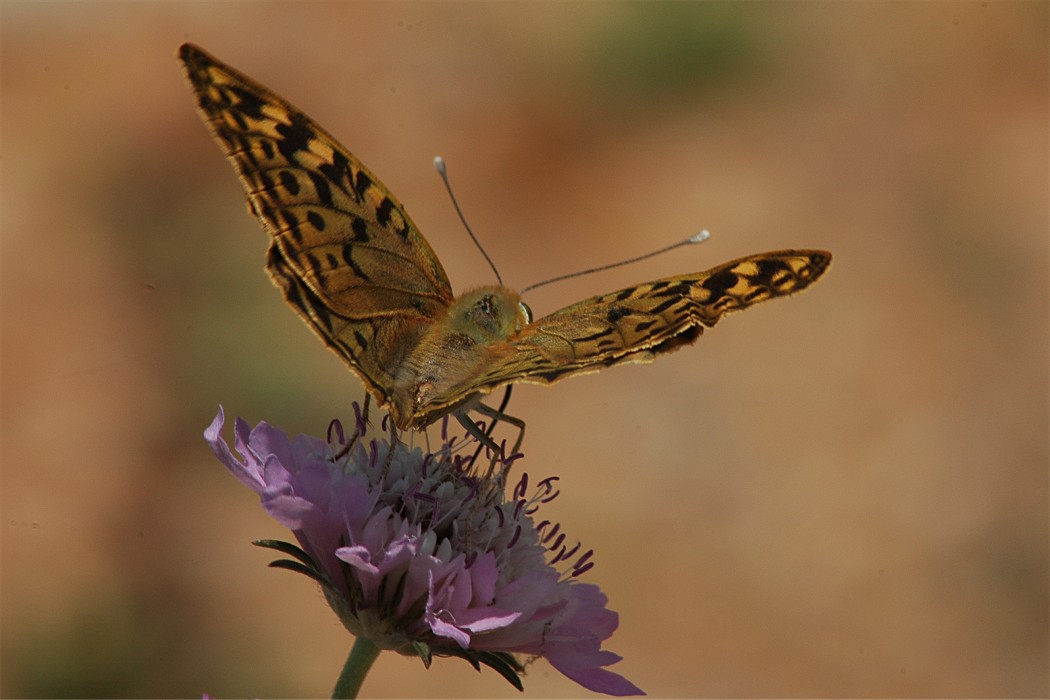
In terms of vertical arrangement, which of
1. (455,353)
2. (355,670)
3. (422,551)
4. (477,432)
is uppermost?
(455,353)

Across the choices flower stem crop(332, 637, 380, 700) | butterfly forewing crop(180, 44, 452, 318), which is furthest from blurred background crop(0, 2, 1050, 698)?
flower stem crop(332, 637, 380, 700)

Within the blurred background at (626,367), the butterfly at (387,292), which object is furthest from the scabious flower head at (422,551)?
the blurred background at (626,367)

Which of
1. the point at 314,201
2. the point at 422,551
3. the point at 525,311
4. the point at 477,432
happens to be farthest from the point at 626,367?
the point at 422,551

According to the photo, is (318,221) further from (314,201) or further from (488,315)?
(488,315)

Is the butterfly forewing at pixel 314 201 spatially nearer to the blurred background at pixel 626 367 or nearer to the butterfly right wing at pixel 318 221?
the butterfly right wing at pixel 318 221

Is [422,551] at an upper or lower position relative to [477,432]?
lower

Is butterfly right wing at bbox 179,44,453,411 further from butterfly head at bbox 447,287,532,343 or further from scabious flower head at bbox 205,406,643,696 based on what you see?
scabious flower head at bbox 205,406,643,696

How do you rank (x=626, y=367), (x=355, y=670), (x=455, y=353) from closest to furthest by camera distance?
(x=355, y=670) < (x=455, y=353) < (x=626, y=367)
